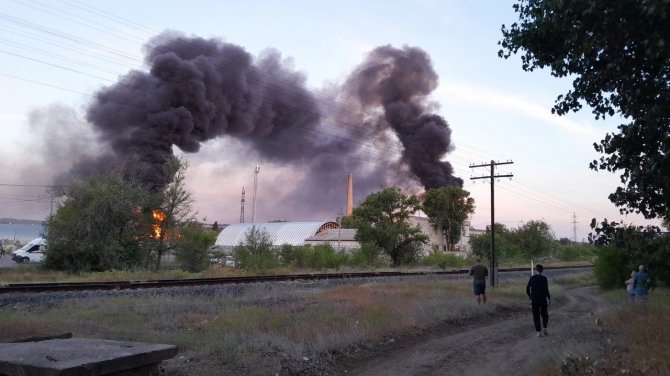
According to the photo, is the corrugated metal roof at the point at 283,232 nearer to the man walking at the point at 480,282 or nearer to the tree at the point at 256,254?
the tree at the point at 256,254

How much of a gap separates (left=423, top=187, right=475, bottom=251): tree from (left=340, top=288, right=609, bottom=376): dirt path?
6766cm

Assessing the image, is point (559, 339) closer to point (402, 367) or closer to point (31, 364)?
point (402, 367)

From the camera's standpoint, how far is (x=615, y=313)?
1440cm

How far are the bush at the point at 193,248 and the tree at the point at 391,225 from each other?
23.1 meters

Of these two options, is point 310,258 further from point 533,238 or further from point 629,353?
point 533,238

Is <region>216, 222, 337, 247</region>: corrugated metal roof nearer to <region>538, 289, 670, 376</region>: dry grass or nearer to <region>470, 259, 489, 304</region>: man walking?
<region>470, 259, 489, 304</region>: man walking

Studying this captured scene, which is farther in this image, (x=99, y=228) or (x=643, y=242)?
(x=99, y=228)

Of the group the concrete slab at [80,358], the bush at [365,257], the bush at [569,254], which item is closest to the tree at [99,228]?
the bush at [365,257]

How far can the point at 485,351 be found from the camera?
11000 millimetres

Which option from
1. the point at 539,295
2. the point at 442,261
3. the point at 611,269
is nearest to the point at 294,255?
the point at 442,261

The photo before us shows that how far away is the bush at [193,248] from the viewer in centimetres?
3359

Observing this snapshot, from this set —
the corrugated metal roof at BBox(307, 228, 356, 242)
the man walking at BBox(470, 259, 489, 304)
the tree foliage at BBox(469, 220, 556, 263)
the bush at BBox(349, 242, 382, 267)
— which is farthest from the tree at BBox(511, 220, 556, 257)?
the man walking at BBox(470, 259, 489, 304)

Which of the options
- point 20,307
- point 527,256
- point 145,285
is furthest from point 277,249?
point 527,256

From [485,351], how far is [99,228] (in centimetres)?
2722
